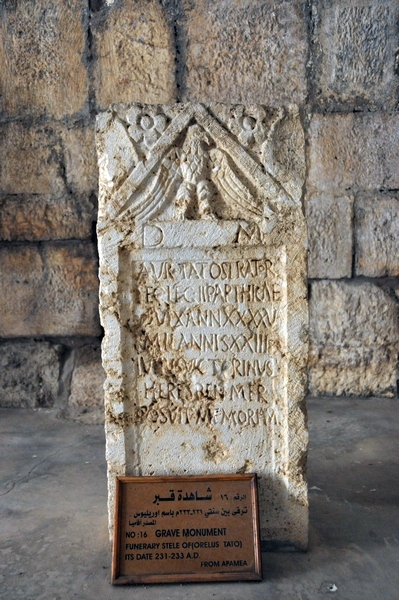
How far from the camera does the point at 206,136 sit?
2312 millimetres

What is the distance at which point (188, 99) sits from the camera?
4.30m

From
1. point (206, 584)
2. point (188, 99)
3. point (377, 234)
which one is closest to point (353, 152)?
point (377, 234)

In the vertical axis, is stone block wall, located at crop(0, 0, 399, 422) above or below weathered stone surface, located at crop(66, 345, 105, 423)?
above

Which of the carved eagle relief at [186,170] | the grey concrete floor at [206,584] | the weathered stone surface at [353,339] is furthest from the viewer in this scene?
the weathered stone surface at [353,339]

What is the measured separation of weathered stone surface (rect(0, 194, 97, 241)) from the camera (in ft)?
14.1

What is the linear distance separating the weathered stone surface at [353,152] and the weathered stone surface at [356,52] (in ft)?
0.42

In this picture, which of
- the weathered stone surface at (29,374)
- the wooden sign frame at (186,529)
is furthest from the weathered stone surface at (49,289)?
the wooden sign frame at (186,529)

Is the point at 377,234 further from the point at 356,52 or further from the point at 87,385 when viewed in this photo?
the point at 87,385

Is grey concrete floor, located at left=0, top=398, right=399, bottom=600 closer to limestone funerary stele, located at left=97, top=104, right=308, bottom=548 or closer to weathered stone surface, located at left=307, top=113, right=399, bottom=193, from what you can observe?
limestone funerary stele, located at left=97, top=104, right=308, bottom=548

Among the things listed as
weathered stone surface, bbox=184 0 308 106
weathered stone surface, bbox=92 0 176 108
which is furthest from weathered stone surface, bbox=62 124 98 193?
weathered stone surface, bbox=184 0 308 106

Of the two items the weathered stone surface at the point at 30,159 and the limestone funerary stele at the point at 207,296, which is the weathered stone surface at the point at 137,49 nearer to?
the weathered stone surface at the point at 30,159

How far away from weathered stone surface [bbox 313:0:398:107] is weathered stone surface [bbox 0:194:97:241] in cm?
185

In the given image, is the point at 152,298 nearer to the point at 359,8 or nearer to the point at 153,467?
the point at 153,467

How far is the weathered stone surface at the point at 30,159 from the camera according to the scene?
433 centimetres
